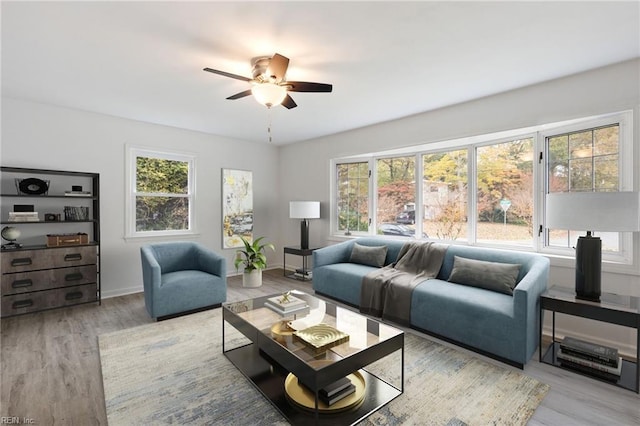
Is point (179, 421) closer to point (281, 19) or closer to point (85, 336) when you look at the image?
point (85, 336)

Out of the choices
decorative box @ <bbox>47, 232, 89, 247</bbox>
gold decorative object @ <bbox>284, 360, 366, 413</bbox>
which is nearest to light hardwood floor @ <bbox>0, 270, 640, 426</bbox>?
decorative box @ <bbox>47, 232, 89, 247</bbox>

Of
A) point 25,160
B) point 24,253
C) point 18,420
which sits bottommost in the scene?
point 18,420

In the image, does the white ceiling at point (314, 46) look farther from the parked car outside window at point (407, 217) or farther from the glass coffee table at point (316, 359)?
the glass coffee table at point (316, 359)

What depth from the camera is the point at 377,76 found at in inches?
115

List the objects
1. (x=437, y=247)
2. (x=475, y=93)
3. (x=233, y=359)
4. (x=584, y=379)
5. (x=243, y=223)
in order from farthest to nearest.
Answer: (x=243, y=223), (x=437, y=247), (x=475, y=93), (x=233, y=359), (x=584, y=379)

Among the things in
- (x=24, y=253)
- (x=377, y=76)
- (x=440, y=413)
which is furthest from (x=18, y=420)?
(x=377, y=76)

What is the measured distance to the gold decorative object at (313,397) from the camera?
184 centimetres

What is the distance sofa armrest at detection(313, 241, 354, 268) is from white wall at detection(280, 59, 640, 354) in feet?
5.14

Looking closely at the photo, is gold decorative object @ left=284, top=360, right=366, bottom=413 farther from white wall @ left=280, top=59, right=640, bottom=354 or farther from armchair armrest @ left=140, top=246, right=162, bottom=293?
white wall @ left=280, top=59, right=640, bottom=354

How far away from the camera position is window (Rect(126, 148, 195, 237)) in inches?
177

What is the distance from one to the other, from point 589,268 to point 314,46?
2812 millimetres

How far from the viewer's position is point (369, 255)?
13.6 ft

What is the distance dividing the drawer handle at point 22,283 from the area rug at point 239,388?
1.39 meters

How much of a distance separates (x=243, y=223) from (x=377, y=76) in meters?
3.75
